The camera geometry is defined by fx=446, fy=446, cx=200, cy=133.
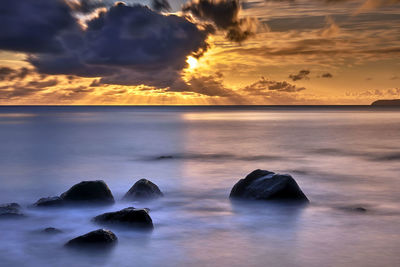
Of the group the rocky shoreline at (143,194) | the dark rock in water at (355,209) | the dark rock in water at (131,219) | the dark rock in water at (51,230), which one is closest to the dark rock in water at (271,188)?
the rocky shoreline at (143,194)

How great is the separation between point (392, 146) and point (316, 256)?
27.9 meters

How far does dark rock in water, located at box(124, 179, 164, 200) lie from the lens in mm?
12867

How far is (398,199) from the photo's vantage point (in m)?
13.5

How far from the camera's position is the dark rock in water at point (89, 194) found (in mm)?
12008

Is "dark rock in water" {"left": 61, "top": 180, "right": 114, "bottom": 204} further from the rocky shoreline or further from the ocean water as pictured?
the ocean water

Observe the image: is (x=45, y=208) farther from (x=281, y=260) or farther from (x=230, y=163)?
(x=230, y=163)

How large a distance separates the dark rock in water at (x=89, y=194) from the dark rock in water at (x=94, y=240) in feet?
11.1

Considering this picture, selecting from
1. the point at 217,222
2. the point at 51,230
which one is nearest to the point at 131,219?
the point at 51,230

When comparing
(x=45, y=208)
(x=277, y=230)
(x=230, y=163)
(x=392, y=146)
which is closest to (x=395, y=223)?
(x=277, y=230)

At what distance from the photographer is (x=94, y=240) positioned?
27.8 ft

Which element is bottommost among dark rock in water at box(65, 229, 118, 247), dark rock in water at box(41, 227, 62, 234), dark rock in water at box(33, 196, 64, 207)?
dark rock in water at box(41, 227, 62, 234)

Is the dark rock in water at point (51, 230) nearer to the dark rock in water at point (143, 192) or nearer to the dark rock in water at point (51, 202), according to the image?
the dark rock in water at point (51, 202)

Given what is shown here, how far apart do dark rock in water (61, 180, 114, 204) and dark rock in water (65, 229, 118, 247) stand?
340 cm

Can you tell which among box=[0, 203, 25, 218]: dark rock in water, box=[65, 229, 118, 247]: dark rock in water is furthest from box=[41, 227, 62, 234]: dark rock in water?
box=[0, 203, 25, 218]: dark rock in water
